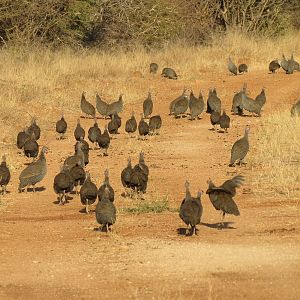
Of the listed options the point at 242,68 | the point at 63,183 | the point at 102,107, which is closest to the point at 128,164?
the point at 63,183

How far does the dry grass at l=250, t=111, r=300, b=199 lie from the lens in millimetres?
13623

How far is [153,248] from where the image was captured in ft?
33.1

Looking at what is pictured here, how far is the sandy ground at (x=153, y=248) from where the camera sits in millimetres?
8516

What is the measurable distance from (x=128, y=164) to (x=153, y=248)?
3748mm

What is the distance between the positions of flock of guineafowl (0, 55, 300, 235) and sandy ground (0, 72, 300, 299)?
282mm

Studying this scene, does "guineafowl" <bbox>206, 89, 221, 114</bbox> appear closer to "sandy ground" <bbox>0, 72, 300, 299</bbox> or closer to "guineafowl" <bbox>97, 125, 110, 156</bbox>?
"guineafowl" <bbox>97, 125, 110, 156</bbox>

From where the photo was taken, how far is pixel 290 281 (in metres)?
8.62

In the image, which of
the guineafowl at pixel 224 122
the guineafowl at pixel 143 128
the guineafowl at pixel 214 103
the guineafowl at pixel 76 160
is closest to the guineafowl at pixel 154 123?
the guineafowl at pixel 143 128

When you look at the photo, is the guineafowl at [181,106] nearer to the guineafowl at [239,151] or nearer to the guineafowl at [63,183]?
the guineafowl at [239,151]

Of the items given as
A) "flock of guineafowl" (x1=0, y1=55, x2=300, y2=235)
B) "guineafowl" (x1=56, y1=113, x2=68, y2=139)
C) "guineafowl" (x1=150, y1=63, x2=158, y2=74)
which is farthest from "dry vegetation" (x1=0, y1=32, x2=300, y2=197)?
"guineafowl" (x1=56, y1=113, x2=68, y2=139)

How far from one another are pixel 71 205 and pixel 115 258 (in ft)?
12.2

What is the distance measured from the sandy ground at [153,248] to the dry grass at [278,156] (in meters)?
0.36

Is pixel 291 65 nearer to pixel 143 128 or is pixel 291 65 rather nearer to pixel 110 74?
pixel 110 74

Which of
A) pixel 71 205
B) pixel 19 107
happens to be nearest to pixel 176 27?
pixel 19 107
